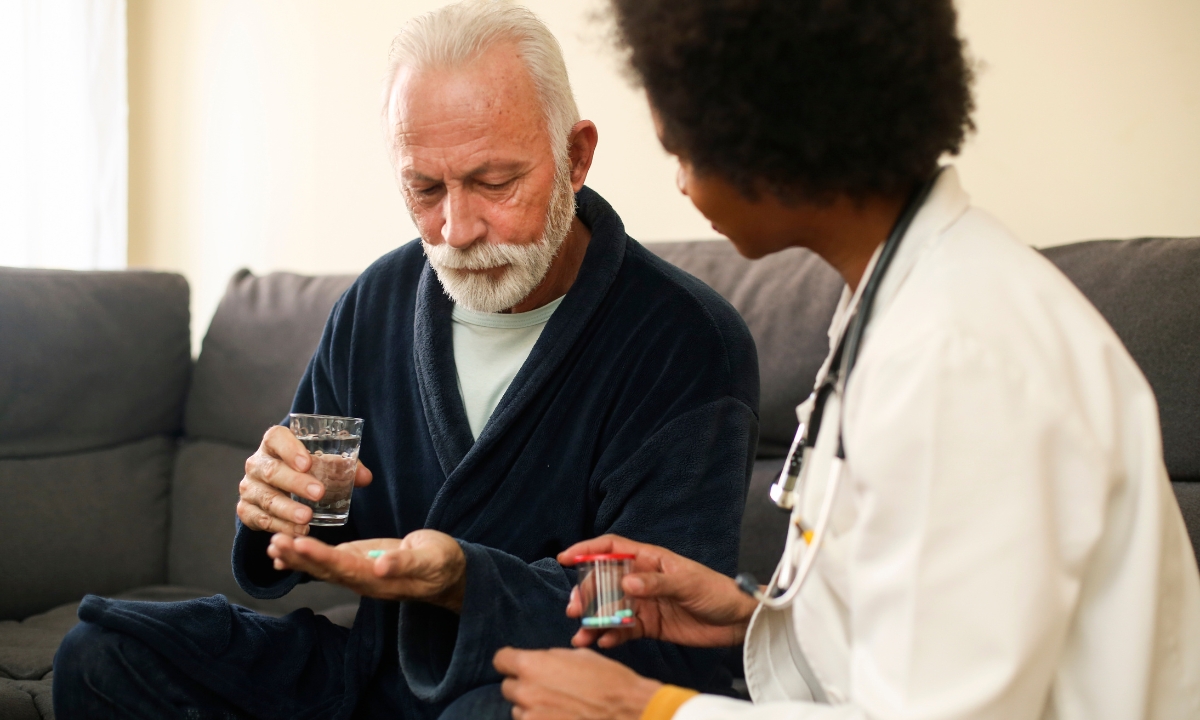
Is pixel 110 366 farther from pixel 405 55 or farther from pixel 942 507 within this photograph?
pixel 942 507

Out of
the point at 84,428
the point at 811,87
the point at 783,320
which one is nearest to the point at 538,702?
the point at 811,87

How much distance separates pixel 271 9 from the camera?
338 centimetres

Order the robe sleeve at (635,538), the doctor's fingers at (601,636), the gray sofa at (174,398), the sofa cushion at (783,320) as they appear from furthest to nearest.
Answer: the sofa cushion at (783,320), the gray sofa at (174,398), the robe sleeve at (635,538), the doctor's fingers at (601,636)

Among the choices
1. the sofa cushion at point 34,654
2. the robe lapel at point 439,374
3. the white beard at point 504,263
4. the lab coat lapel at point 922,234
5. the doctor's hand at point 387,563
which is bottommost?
the sofa cushion at point 34,654

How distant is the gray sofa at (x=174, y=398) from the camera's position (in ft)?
6.06

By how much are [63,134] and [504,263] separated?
2428mm

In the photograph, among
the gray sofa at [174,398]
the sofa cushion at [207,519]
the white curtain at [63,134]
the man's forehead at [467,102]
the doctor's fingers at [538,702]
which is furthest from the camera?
the white curtain at [63,134]

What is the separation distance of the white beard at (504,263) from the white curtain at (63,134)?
223 cm

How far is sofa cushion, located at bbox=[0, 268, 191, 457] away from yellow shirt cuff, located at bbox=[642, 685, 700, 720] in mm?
1984

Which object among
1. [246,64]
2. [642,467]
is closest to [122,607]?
[642,467]

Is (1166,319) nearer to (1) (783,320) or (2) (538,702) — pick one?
(1) (783,320)

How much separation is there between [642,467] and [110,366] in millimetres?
1693

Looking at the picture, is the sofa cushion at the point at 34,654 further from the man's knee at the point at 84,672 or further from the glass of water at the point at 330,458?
the glass of water at the point at 330,458

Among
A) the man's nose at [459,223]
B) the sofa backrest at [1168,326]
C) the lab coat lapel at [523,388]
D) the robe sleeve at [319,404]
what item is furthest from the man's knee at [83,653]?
the sofa backrest at [1168,326]
